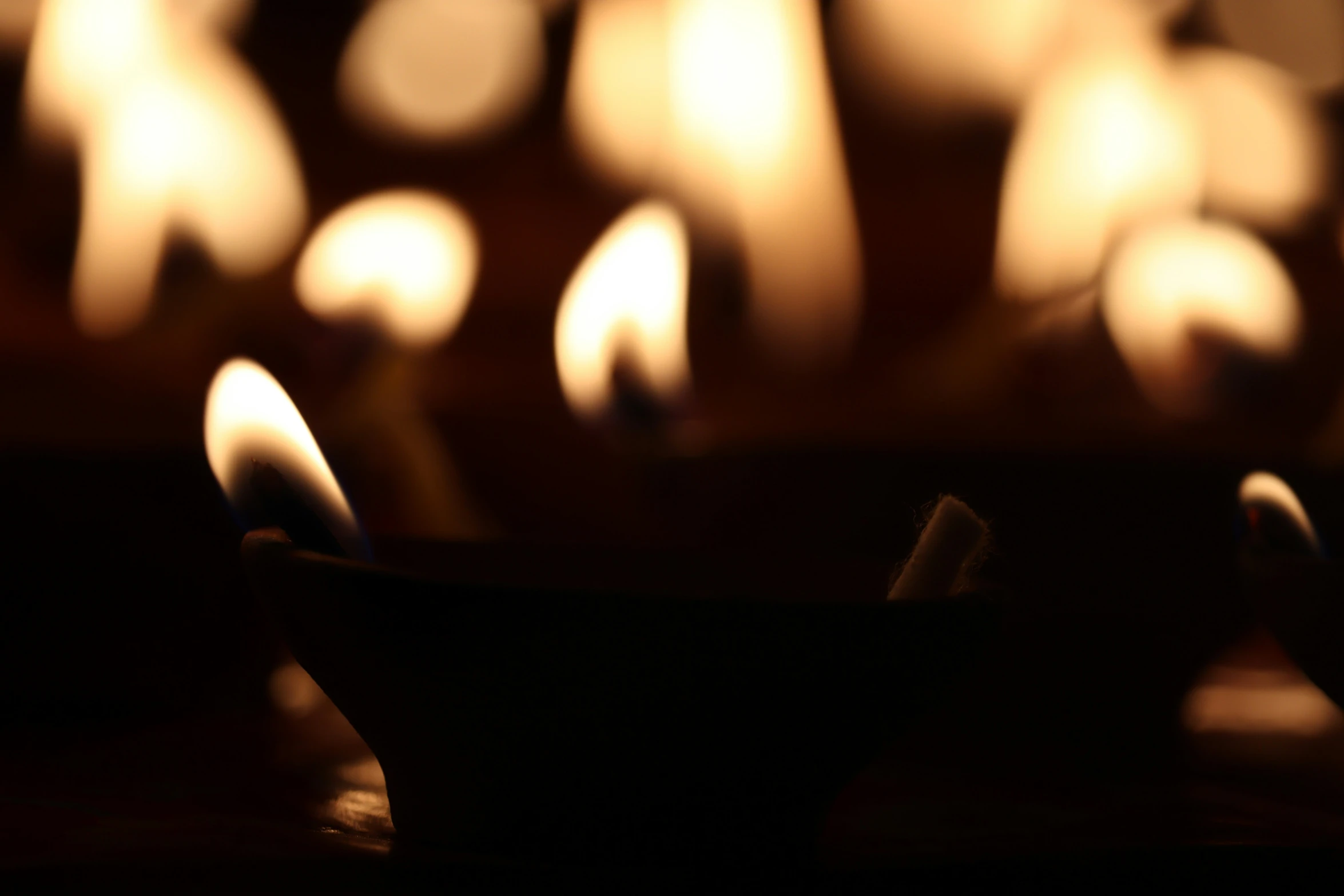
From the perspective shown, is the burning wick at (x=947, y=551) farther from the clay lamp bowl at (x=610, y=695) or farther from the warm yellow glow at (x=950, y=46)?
the warm yellow glow at (x=950, y=46)

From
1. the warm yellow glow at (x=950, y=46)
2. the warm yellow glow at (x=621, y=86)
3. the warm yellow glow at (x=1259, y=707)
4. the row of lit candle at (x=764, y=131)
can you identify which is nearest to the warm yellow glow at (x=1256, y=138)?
the row of lit candle at (x=764, y=131)

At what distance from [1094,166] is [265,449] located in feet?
4.08

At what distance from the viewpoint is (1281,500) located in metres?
0.44

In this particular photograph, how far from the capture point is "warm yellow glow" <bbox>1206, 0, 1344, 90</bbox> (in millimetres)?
1574

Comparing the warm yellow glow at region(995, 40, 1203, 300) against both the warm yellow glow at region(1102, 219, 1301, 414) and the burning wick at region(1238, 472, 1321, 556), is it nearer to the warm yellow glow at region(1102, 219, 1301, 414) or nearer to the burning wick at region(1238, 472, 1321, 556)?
the warm yellow glow at region(1102, 219, 1301, 414)

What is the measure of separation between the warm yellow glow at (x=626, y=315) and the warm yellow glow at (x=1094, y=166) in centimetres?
78

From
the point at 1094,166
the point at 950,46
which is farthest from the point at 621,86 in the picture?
the point at 1094,166

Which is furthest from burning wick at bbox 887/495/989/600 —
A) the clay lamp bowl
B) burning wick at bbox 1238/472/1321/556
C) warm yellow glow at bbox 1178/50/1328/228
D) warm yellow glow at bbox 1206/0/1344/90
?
warm yellow glow at bbox 1206/0/1344/90

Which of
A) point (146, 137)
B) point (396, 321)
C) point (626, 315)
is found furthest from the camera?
point (146, 137)

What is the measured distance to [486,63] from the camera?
1434mm

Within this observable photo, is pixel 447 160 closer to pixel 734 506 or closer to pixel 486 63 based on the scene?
pixel 486 63

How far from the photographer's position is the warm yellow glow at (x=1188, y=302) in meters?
0.81

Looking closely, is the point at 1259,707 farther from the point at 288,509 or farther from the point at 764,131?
the point at 764,131

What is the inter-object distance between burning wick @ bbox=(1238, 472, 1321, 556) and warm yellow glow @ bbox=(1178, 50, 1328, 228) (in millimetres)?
1179
